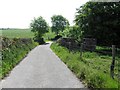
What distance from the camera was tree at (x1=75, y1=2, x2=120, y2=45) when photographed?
35.2m

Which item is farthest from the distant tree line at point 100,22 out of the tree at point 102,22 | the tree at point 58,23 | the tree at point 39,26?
the tree at point 58,23

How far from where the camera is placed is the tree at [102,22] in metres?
35.2

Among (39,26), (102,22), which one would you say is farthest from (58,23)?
(102,22)

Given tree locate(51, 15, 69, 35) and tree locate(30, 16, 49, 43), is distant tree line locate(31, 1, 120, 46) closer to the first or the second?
tree locate(30, 16, 49, 43)

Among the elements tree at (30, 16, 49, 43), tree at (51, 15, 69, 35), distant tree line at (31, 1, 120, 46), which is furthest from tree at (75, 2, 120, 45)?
tree at (51, 15, 69, 35)

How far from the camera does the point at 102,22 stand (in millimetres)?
35844

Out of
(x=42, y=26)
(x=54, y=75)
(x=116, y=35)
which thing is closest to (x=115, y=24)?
(x=116, y=35)

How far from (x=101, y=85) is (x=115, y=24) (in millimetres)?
25907

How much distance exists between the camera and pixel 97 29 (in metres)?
35.1

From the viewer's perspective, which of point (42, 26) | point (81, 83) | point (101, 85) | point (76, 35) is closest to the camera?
point (101, 85)

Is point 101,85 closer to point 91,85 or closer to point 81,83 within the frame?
point 91,85

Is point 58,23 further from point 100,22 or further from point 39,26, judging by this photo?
point 100,22

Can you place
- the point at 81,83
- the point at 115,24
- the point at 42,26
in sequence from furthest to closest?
the point at 42,26 → the point at 115,24 → the point at 81,83

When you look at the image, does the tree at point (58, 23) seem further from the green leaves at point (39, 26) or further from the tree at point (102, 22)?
the tree at point (102, 22)
